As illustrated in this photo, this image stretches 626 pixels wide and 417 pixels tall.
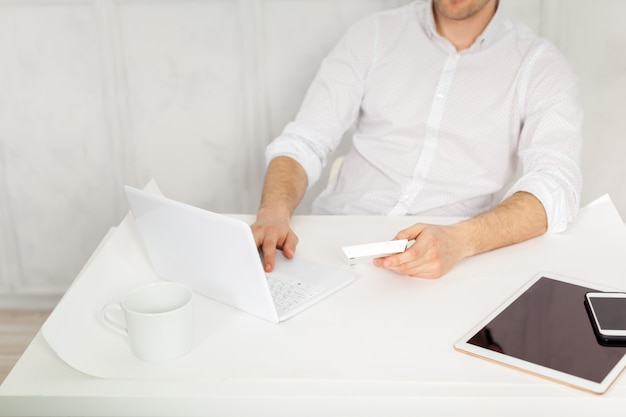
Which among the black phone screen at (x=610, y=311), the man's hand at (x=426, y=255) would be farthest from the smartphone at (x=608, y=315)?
the man's hand at (x=426, y=255)

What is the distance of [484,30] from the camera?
5.66ft

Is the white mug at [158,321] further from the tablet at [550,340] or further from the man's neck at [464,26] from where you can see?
the man's neck at [464,26]

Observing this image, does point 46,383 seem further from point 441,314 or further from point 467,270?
point 467,270

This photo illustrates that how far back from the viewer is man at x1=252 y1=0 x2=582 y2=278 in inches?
64.8

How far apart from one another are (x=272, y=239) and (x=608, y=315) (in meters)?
0.55

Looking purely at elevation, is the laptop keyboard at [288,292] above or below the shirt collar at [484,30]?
below

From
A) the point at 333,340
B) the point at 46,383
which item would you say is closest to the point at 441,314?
the point at 333,340

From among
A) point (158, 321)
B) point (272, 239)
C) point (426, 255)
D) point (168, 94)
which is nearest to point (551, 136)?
point (426, 255)

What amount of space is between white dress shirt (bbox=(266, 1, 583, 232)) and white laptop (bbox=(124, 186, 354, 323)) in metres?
0.62

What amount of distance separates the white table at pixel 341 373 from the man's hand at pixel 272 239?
0.49ft

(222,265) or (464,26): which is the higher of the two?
(464,26)

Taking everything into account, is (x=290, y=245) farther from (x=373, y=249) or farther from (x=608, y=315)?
(x=608, y=315)

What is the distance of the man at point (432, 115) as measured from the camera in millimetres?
1646

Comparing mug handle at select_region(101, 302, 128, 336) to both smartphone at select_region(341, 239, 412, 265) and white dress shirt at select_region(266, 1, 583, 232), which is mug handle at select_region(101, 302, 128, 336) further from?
white dress shirt at select_region(266, 1, 583, 232)
